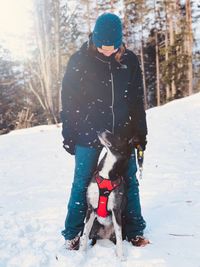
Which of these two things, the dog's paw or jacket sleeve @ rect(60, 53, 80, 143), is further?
the dog's paw

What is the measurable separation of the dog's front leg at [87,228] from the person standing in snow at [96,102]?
0.10 m

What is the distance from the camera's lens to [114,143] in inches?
145

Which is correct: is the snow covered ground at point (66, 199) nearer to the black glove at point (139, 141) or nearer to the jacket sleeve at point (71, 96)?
the black glove at point (139, 141)

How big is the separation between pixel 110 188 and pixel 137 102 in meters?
0.89

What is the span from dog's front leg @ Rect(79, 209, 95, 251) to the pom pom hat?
5.12ft

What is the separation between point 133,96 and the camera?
154 inches

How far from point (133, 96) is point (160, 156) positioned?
19.0 feet

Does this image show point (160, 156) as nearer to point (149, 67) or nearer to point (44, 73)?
point (44, 73)

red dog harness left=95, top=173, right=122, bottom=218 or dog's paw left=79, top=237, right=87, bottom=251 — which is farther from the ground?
red dog harness left=95, top=173, right=122, bottom=218

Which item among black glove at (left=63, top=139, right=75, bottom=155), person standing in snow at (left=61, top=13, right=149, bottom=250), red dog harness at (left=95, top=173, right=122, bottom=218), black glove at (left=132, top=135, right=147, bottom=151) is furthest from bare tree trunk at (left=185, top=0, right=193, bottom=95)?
red dog harness at (left=95, top=173, right=122, bottom=218)

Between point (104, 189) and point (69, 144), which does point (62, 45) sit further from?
point (104, 189)

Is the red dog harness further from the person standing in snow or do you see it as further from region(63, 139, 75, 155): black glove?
region(63, 139, 75, 155): black glove

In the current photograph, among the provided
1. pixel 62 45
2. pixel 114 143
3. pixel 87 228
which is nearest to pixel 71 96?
pixel 114 143

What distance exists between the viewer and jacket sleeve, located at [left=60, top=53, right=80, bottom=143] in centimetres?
369
